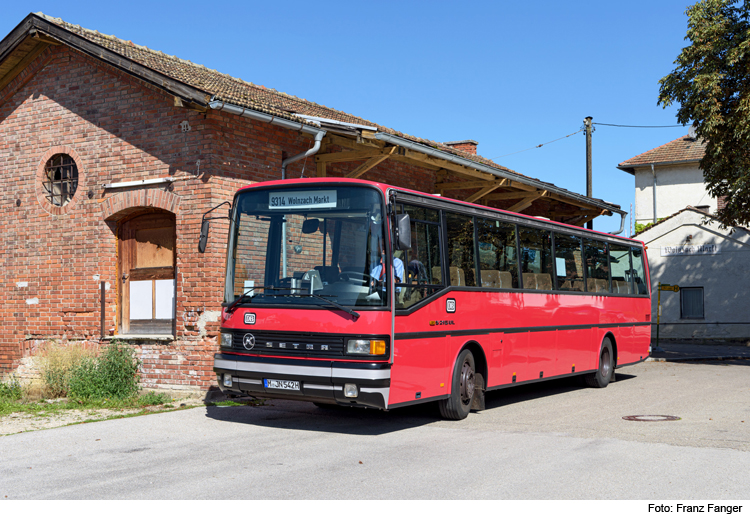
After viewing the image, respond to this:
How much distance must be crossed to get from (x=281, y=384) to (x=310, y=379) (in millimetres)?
417

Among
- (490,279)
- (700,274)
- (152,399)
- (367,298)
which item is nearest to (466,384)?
(490,279)

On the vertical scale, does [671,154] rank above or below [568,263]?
above

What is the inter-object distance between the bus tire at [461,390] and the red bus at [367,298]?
0.07 feet

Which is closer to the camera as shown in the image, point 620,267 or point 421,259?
point 421,259

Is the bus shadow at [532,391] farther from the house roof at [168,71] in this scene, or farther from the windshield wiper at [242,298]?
the house roof at [168,71]

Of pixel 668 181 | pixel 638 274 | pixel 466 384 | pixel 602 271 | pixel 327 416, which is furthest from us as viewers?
pixel 668 181

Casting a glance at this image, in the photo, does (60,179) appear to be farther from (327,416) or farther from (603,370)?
(603,370)

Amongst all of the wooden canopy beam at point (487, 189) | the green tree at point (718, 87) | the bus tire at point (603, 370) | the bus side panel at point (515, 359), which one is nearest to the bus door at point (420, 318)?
the bus side panel at point (515, 359)

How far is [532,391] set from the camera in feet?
46.2

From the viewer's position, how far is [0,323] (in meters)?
15.0

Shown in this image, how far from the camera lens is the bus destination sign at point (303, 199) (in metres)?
9.06

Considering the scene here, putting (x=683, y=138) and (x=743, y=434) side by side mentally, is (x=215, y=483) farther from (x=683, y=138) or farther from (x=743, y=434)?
(x=683, y=138)

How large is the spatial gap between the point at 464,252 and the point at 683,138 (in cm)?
3552

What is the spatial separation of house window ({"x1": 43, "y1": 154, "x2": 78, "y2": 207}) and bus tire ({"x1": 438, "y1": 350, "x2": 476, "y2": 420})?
27.0 ft
